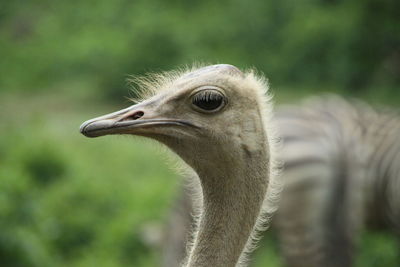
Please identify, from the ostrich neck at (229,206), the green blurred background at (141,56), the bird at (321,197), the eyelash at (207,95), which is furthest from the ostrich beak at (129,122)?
the green blurred background at (141,56)

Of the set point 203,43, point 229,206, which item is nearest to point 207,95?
point 229,206

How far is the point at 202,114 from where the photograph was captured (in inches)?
119

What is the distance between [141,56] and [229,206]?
35.3ft

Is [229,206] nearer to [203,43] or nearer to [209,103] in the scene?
[209,103]

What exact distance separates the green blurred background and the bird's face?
19.2 ft

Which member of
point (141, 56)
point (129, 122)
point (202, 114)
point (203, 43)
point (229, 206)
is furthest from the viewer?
point (141, 56)

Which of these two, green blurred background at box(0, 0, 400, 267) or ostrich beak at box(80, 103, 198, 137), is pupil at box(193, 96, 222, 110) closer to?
ostrich beak at box(80, 103, 198, 137)

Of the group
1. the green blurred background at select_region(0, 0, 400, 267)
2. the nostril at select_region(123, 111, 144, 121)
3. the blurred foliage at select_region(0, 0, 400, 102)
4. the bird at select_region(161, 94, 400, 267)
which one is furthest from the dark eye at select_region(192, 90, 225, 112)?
the blurred foliage at select_region(0, 0, 400, 102)

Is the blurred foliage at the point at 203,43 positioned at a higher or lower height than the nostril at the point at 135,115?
higher

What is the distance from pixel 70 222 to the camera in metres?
7.94

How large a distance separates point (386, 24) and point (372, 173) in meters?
5.72

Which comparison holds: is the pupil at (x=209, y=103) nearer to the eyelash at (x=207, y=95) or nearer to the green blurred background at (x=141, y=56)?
the eyelash at (x=207, y=95)

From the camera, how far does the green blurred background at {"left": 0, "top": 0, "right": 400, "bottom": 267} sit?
10.2 m

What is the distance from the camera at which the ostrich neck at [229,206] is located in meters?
3.09
